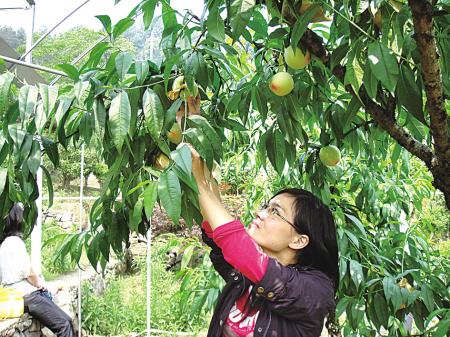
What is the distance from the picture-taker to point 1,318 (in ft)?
12.5

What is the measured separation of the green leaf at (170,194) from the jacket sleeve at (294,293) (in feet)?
1.09

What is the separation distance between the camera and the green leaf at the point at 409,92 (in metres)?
0.84

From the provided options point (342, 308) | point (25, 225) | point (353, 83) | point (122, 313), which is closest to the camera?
point (353, 83)

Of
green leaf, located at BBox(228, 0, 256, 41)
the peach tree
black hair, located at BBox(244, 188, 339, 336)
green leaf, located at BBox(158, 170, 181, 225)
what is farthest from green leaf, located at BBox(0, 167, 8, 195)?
black hair, located at BBox(244, 188, 339, 336)

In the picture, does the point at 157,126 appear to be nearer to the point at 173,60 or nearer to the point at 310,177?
the point at 173,60

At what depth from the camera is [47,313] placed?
13.4 ft

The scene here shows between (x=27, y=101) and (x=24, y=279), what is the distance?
3.28m

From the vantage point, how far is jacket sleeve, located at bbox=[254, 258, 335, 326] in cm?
103

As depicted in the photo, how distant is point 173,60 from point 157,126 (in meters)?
Answer: 0.12

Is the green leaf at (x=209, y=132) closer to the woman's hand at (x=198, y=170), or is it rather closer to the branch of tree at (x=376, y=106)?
the woman's hand at (x=198, y=170)

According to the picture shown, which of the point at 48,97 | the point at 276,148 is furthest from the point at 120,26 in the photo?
the point at 276,148

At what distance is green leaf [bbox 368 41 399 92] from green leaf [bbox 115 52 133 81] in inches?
14.6

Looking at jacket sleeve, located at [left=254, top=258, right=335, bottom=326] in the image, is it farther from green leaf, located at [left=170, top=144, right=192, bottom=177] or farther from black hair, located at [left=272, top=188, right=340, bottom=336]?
green leaf, located at [left=170, top=144, right=192, bottom=177]

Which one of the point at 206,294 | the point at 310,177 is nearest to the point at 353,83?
the point at 310,177
